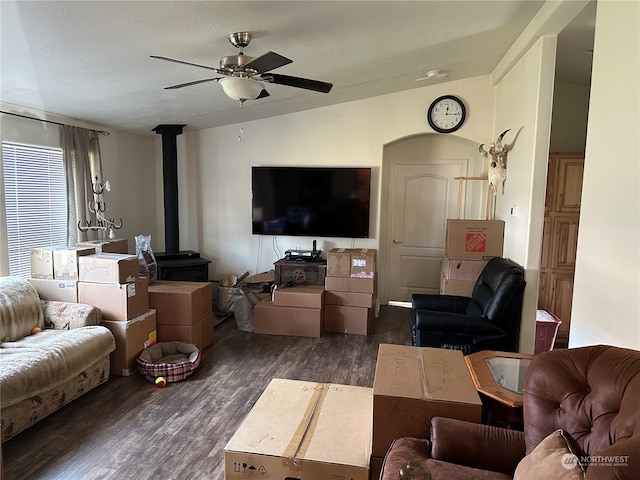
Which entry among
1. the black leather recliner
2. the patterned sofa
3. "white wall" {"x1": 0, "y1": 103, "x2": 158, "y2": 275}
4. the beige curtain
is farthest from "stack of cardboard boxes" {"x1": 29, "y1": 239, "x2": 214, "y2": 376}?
the black leather recliner

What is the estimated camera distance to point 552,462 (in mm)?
1275

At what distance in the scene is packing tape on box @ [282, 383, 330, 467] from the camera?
1611mm

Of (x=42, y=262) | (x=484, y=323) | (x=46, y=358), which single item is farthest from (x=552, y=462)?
(x=42, y=262)

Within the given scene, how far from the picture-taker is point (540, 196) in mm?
3193

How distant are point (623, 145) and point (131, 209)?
4908 millimetres

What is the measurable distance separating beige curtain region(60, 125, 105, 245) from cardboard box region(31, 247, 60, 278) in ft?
2.24

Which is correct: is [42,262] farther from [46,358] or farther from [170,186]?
[170,186]

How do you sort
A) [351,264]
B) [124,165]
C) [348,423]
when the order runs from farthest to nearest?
[124,165]
[351,264]
[348,423]

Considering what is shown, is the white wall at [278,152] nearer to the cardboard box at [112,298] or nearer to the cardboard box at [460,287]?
the cardboard box at [460,287]

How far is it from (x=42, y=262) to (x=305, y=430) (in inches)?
108

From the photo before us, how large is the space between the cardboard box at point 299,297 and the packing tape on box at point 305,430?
215 centimetres

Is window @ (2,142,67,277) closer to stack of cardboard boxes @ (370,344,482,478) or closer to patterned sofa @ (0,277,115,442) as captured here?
patterned sofa @ (0,277,115,442)

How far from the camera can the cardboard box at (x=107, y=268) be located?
3.16m

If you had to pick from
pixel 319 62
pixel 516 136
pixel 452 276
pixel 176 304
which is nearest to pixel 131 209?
pixel 176 304
